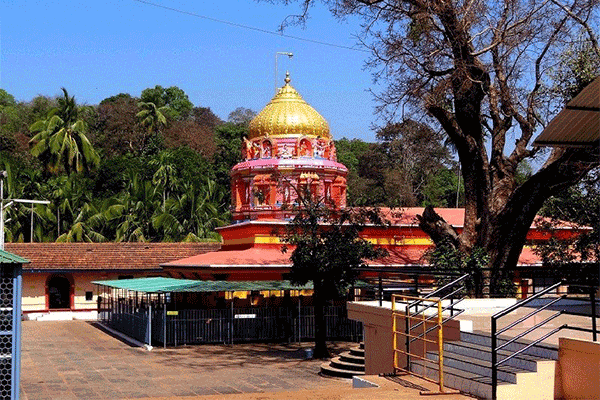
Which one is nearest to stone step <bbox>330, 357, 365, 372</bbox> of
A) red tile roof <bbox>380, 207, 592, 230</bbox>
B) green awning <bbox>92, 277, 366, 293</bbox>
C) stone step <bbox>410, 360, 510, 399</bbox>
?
green awning <bbox>92, 277, 366, 293</bbox>

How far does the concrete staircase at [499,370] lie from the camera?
1070cm

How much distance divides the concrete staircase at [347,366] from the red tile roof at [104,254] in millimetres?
20594

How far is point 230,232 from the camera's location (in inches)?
1496

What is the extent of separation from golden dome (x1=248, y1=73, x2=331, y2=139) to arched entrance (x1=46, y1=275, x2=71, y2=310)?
12689mm

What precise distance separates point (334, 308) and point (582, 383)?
2157 centimetres

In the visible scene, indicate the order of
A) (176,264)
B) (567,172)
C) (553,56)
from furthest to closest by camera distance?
1. (176,264)
2. (553,56)
3. (567,172)

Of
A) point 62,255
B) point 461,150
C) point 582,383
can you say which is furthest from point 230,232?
point 582,383

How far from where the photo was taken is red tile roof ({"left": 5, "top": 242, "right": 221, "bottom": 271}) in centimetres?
4253

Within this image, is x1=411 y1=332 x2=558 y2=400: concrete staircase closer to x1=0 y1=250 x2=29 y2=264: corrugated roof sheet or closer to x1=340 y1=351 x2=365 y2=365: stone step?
x1=0 y1=250 x2=29 y2=264: corrugated roof sheet

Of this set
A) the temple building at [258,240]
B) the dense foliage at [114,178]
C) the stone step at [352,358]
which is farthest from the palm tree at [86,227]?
the stone step at [352,358]

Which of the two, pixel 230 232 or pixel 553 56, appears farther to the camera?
pixel 230 232

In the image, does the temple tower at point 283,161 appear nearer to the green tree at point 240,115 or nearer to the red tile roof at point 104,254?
the red tile roof at point 104,254

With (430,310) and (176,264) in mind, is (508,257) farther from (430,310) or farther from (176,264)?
(176,264)

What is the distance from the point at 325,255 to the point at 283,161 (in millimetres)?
13308
